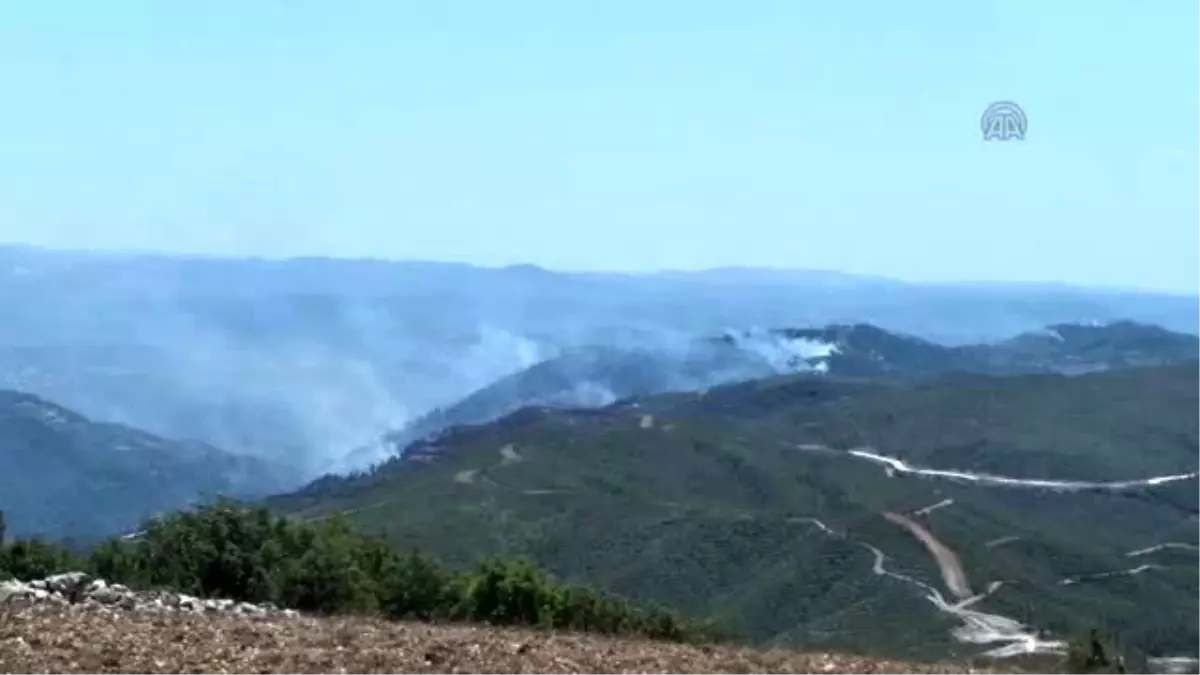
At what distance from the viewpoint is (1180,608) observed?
71312mm

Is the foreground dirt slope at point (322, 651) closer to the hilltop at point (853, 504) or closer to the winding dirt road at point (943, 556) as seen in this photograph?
the hilltop at point (853, 504)

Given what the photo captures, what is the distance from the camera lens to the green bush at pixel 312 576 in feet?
66.6

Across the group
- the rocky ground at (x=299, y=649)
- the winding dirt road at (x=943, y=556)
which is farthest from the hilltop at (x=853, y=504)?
the rocky ground at (x=299, y=649)

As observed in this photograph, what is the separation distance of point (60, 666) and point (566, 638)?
564 centimetres

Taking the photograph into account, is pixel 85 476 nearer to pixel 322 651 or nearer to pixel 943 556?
pixel 943 556

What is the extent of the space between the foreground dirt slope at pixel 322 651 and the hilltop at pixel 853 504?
2730 centimetres

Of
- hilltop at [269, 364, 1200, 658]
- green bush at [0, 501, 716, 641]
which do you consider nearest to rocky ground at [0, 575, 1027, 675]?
green bush at [0, 501, 716, 641]

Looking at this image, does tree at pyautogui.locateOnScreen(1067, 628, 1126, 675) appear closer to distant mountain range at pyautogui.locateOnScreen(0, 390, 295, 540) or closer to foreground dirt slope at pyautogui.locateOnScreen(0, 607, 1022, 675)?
foreground dirt slope at pyautogui.locateOnScreen(0, 607, 1022, 675)

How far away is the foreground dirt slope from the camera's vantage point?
12.9 meters

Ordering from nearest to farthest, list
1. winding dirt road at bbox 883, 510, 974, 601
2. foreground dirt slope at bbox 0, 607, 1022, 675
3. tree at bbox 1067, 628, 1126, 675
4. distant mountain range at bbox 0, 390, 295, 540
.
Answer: foreground dirt slope at bbox 0, 607, 1022, 675, tree at bbox 1067, 628, 1126, 675, winding dirt road at bbox 883, 510, 974, 601, distant mountain range at bbox 0, 390, 295, 540

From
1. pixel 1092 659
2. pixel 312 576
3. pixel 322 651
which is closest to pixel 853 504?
pixel 312 576

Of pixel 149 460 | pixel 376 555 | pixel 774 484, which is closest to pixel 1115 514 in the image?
pixel 774 484

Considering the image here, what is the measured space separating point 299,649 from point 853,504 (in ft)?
298

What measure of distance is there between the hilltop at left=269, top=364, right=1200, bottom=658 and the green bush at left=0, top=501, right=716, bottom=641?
21.1 m
